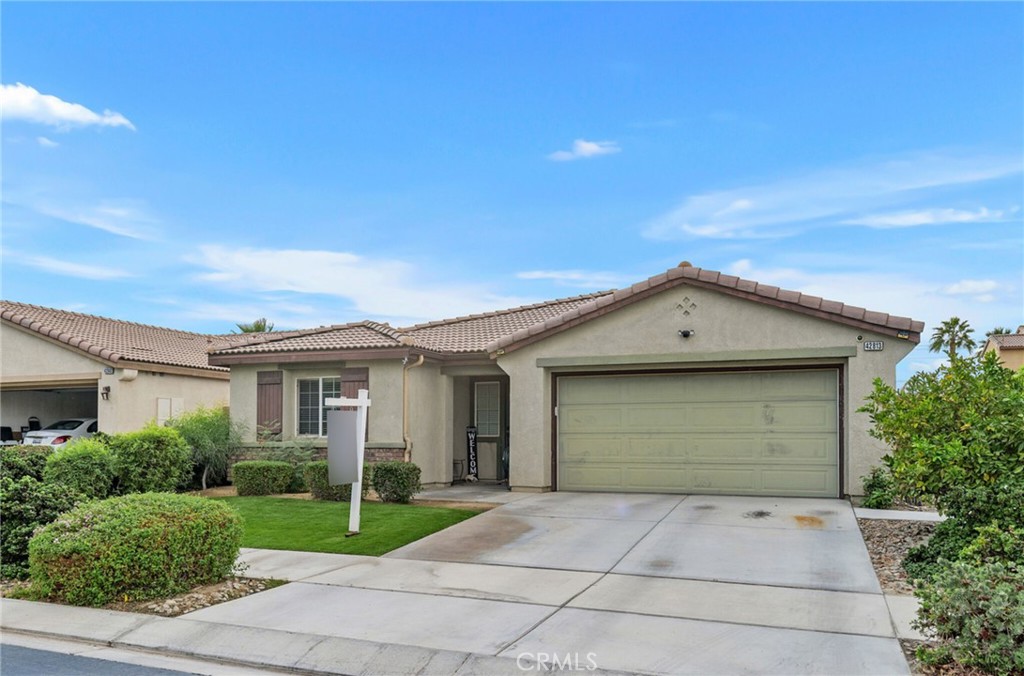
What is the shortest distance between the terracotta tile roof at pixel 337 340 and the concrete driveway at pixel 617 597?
600cm

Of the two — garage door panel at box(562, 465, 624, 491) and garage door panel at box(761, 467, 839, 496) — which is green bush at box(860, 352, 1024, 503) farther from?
garage door panel at box(562, 465, 624, 491)

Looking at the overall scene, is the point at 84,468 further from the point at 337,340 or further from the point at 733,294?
the point at 733,294

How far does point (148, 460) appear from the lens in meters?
13.5

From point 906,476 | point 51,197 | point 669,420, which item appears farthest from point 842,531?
point 51,197

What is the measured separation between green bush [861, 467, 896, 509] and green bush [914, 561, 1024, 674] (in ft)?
23.2

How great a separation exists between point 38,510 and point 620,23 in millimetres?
11565

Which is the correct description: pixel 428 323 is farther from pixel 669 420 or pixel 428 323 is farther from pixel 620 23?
pixel 620 23

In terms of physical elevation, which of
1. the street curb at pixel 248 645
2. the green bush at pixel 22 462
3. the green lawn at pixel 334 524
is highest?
the green bush at pixel 22 462

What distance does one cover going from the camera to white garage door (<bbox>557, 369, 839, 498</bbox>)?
1402 centimetres

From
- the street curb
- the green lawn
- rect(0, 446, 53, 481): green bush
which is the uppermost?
rect(0, 446, 53, 481): green bush

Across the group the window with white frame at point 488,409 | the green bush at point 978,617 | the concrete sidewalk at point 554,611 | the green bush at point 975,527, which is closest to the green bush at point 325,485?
the concrete sidewalk at point 554,611

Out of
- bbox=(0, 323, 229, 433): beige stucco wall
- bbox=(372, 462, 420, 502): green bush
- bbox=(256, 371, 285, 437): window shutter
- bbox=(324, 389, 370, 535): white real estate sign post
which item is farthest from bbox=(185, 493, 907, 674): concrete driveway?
bbox=(0, 323, 229, 433): beige stucco wall

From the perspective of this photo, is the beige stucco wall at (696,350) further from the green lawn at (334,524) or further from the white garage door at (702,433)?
the green lawn at (334,524)

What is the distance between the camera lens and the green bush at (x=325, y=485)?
14297 millimetres
